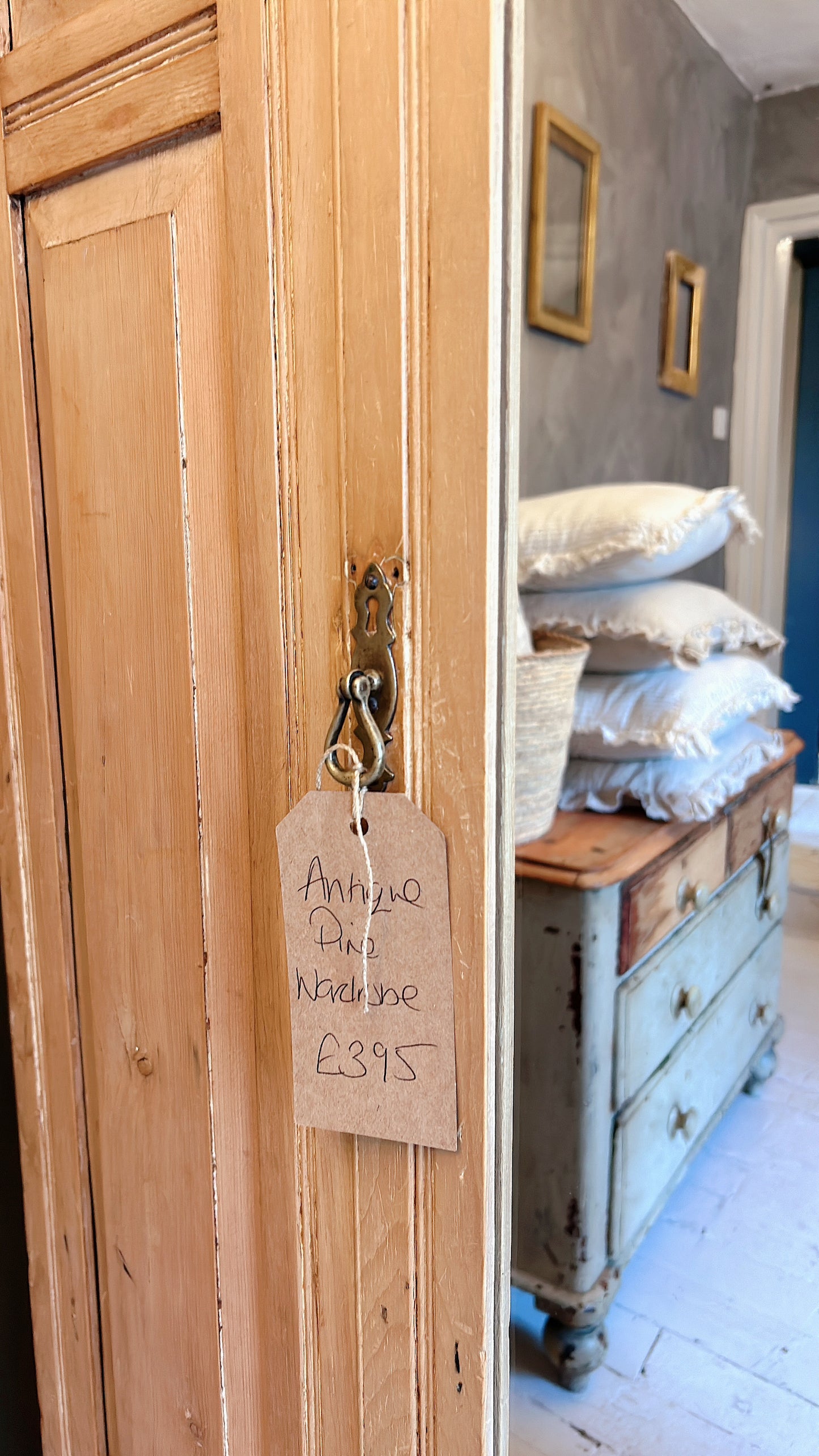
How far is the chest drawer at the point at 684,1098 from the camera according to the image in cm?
108

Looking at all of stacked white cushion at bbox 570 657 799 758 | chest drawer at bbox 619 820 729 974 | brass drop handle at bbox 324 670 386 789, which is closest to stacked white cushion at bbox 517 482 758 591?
stacked white cushion at bbox 570 657 799 758

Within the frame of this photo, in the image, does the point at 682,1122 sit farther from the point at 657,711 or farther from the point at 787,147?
the point at 787,147

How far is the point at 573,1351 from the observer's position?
1108mm

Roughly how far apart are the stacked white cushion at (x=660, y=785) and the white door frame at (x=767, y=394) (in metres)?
A: 0.94

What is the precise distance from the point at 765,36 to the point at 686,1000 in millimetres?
1673

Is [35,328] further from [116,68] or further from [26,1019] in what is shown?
[26,1019]

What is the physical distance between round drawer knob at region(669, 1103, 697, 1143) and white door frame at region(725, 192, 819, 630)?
123cm

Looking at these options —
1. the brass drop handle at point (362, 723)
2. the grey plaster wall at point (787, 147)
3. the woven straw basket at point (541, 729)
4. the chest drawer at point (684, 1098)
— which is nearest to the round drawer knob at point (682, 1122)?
the chest drawer at point (684, 1098)

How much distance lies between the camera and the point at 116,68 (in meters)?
0.51

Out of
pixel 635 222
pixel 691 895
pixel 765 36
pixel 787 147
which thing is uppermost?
pixel 765 36

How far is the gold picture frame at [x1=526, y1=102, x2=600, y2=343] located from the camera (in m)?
1.28

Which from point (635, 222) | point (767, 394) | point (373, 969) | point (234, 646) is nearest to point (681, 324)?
point (635, 222)

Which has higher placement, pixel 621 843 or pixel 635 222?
pixel 635 222

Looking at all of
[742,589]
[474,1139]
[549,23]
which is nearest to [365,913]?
[474,1139]
